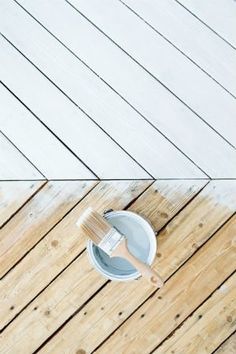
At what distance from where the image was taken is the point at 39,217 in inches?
49.8

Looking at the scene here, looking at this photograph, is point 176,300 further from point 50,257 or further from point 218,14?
point 218,14

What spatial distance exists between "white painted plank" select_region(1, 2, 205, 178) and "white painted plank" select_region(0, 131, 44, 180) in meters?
0.11

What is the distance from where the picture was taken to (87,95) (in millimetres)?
1346

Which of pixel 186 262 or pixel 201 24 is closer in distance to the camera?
pixel 186 262

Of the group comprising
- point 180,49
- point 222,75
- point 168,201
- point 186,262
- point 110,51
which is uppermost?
point 110,51

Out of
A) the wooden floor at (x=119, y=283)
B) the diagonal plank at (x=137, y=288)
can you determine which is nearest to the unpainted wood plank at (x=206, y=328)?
the wooden floor at (x=119, y=283)

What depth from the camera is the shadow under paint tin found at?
1177mm

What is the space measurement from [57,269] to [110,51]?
1.83 ft

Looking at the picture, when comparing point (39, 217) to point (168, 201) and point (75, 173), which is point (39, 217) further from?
point (168, 201)

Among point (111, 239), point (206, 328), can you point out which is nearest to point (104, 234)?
point (111, 239)

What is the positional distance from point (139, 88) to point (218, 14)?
0.94ft

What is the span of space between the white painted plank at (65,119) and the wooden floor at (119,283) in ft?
0.15

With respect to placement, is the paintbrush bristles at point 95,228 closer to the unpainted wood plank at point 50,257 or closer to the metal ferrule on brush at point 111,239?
the metal ferrule on brush at point 111,239

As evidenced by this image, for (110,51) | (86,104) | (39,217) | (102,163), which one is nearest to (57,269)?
(39,217)
